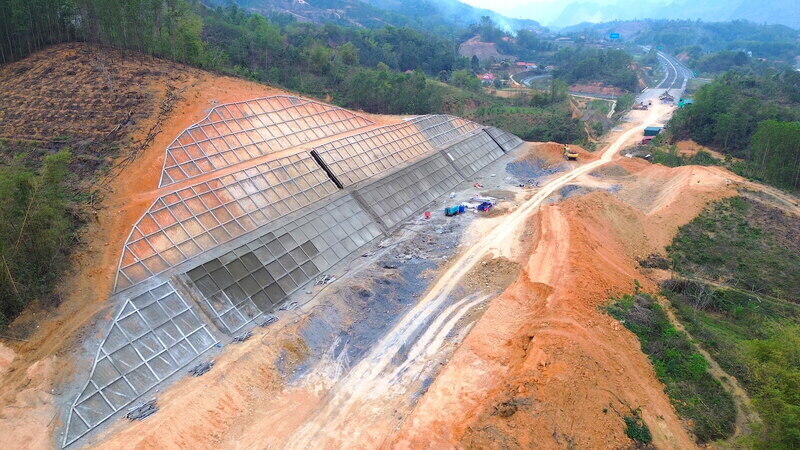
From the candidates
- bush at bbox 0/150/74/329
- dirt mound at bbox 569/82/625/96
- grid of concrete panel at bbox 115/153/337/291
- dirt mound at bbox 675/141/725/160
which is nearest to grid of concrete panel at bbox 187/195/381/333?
grid of concrete panel at bbox 115/153/337/291

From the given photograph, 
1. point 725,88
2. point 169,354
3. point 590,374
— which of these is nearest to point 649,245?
point 590,374

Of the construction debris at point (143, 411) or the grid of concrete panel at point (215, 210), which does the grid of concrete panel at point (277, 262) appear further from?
the construction debris at point (143, 411)

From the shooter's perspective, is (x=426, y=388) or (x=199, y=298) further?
(x=199, y=298)

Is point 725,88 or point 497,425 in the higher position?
point 725,88

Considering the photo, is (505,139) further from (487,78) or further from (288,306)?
(487,78)

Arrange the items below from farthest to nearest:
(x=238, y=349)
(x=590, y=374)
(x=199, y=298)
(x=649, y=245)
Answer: (x=649, y=245), (x=199, y=298), (x=238, y=349), (x=590, y=374)

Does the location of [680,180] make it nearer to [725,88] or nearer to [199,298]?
[725,88]
